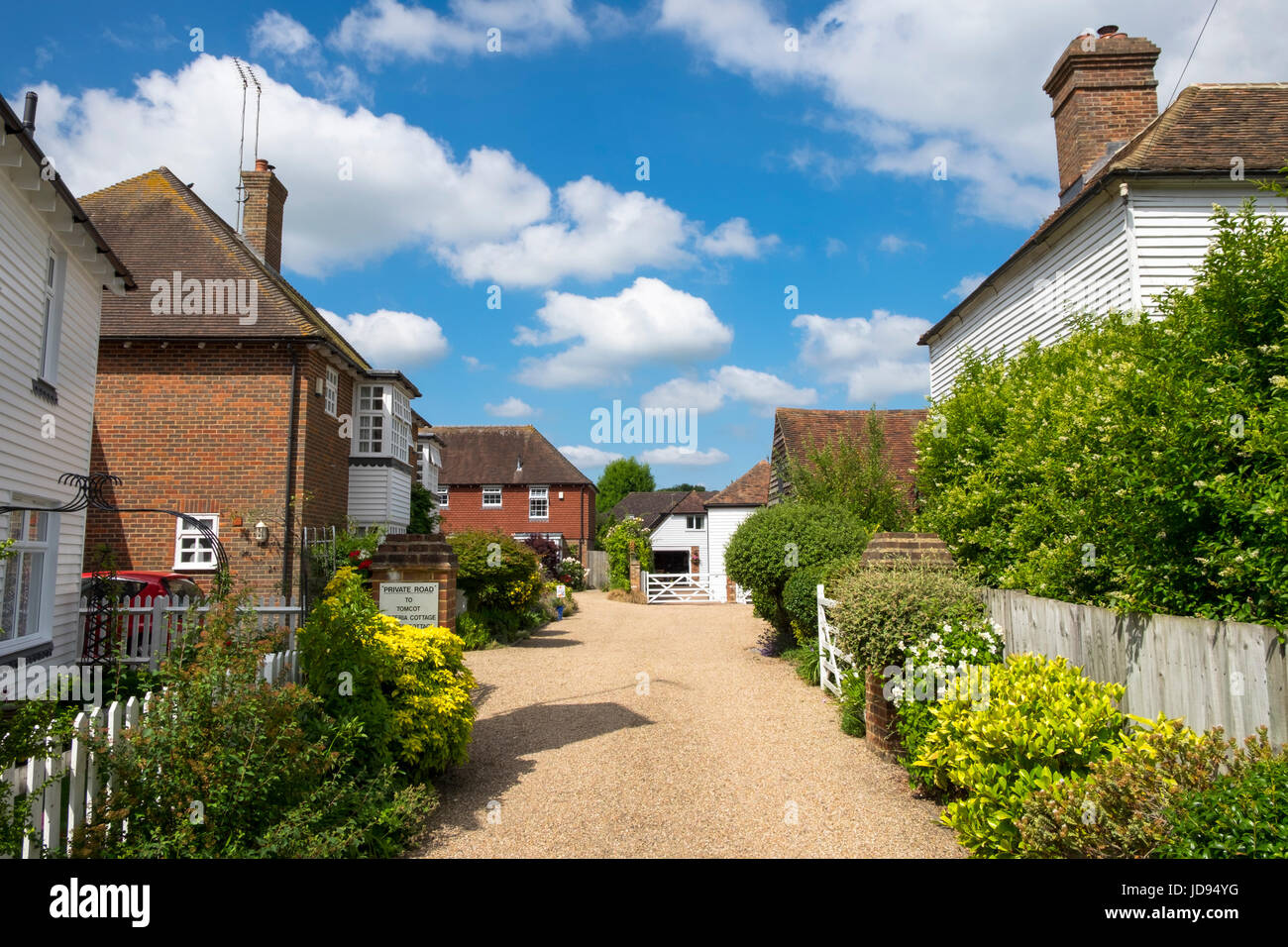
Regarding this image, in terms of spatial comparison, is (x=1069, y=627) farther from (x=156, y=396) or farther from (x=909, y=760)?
(x=156, y=396)

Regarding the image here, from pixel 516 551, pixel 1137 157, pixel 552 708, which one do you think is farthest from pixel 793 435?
pixel 552 708

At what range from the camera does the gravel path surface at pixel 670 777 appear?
538 cm

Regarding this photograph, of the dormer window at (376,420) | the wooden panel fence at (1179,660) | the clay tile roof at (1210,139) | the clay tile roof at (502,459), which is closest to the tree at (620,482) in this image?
the clay tile roof at (502,459)

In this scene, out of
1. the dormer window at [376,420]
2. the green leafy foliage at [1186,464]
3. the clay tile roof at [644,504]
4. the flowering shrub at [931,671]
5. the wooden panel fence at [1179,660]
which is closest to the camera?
the wooden panel fence at [1179,660]

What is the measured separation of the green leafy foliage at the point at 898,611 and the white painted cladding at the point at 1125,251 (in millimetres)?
5732

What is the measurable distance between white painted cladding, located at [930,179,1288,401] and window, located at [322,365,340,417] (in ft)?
48.4

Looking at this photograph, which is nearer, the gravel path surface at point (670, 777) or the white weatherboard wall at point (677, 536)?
the gravel path surface at point (670, 777)

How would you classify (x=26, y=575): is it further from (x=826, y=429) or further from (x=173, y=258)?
(x=826, y=429)

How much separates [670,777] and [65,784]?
443 cm

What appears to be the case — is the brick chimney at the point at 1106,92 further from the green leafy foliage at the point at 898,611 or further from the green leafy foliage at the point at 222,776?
the green leafy foliage at the point at 222,776

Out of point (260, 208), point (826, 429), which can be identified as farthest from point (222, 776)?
point (826, 429)

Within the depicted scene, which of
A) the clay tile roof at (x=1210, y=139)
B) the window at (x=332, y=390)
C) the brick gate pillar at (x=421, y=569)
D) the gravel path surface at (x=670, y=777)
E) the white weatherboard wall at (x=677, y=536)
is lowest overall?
the gravel path surface at (x=670, y=777)

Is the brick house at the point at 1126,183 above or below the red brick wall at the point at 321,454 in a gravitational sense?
above

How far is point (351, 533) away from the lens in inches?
706
